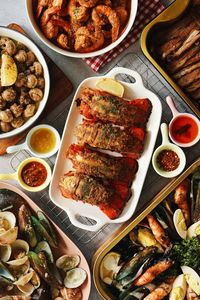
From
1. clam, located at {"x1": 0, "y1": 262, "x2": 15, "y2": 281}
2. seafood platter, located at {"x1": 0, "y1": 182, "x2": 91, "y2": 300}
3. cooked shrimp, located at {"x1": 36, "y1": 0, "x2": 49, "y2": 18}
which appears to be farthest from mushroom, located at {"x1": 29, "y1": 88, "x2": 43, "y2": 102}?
clam, located at {"x1": 0, "y1": 262, "x2": 15, "y2": 281}

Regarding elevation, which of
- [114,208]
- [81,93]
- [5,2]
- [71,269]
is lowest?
[71,269]

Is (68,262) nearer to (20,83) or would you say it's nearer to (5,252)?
(5,252)

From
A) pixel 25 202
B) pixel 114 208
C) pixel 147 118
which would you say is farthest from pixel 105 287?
pixel 147 118

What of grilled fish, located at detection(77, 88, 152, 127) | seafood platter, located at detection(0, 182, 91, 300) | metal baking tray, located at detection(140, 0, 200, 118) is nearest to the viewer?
metal baking tray, located at detection(140, 0, 200, 118)

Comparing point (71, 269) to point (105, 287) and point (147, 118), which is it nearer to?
point (105, 287)

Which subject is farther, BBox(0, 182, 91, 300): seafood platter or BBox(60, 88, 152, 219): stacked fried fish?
BBox(0, 182, 91, 300): seafood platter

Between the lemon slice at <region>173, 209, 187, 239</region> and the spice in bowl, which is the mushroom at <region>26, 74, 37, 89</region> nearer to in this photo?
the spice in bowl

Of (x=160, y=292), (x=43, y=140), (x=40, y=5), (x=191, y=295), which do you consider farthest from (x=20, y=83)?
(x=191, y=295)

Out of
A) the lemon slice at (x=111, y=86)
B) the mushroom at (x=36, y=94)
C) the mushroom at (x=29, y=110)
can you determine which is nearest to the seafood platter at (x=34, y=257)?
the mushroom at (x=29, y=110)
